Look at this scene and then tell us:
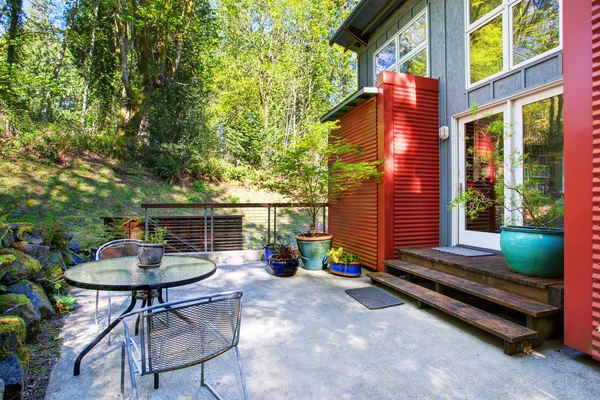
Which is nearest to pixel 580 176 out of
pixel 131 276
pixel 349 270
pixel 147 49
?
pixel 349 270

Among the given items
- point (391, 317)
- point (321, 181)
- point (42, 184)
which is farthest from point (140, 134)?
point (391, 317)

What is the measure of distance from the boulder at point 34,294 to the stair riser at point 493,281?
4.05 meters

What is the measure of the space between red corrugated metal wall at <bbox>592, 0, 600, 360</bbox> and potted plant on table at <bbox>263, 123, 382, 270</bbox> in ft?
8.29

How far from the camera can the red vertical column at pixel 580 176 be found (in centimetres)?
201

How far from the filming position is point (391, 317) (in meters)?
2.90

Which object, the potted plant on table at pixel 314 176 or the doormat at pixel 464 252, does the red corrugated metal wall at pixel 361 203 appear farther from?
the doormat at pixel 464 252

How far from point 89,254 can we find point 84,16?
9119 millimetres

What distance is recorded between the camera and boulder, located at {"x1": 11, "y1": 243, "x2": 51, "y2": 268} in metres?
3.30

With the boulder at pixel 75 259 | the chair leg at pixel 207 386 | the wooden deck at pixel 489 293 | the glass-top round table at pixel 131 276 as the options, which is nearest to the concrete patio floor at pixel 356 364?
the chair leg at pixel 207 386

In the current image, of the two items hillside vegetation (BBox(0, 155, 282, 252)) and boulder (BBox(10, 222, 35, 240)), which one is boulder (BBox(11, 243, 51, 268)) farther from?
hillside vegetation (BBox(0, 155, 282, 252))

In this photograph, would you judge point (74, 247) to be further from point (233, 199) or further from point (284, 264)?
point (233, 199)

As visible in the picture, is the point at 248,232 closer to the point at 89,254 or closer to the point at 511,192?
the point at 89,254

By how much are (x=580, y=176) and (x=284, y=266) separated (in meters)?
3.39

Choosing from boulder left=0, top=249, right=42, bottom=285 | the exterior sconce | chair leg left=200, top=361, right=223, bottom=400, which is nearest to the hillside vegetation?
boulder left=0, top=249, right=42, bottom=285
